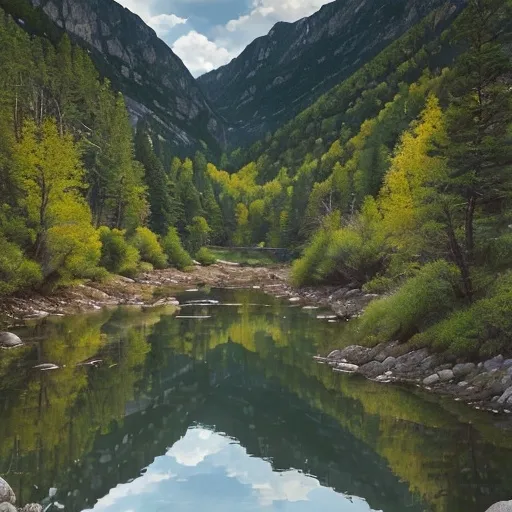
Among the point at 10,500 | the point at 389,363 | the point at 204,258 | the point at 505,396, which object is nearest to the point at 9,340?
the point at 10,500

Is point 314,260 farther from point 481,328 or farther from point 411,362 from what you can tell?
point 481,328

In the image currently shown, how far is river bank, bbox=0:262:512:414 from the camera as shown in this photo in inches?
650

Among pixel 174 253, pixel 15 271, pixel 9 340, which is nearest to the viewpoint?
pixel 9 340

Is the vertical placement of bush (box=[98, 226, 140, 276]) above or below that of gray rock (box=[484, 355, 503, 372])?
above

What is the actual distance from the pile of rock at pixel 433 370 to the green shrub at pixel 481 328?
0.41 metres

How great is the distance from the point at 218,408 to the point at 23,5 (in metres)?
146

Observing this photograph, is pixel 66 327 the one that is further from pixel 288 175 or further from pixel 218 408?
pixel 288 175

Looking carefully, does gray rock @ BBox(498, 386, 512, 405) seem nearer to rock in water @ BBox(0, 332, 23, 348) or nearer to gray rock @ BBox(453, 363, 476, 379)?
gray rock @ BBox(453, 363, 476, 379)

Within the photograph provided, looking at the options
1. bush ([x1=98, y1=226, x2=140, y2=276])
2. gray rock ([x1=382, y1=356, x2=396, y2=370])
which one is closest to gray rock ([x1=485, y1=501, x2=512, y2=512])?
gray rock ([x1=382, y1=356, x2=396, y2=370])

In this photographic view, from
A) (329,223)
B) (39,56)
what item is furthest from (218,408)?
(39,56)

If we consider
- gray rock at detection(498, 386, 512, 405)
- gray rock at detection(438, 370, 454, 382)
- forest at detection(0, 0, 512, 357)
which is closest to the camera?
gray rock at detection(498, 386, 512, 405)

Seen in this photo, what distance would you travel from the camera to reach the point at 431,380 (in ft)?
59.9

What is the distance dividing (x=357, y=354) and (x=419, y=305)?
3.38 metres

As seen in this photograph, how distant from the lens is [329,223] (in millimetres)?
55875
